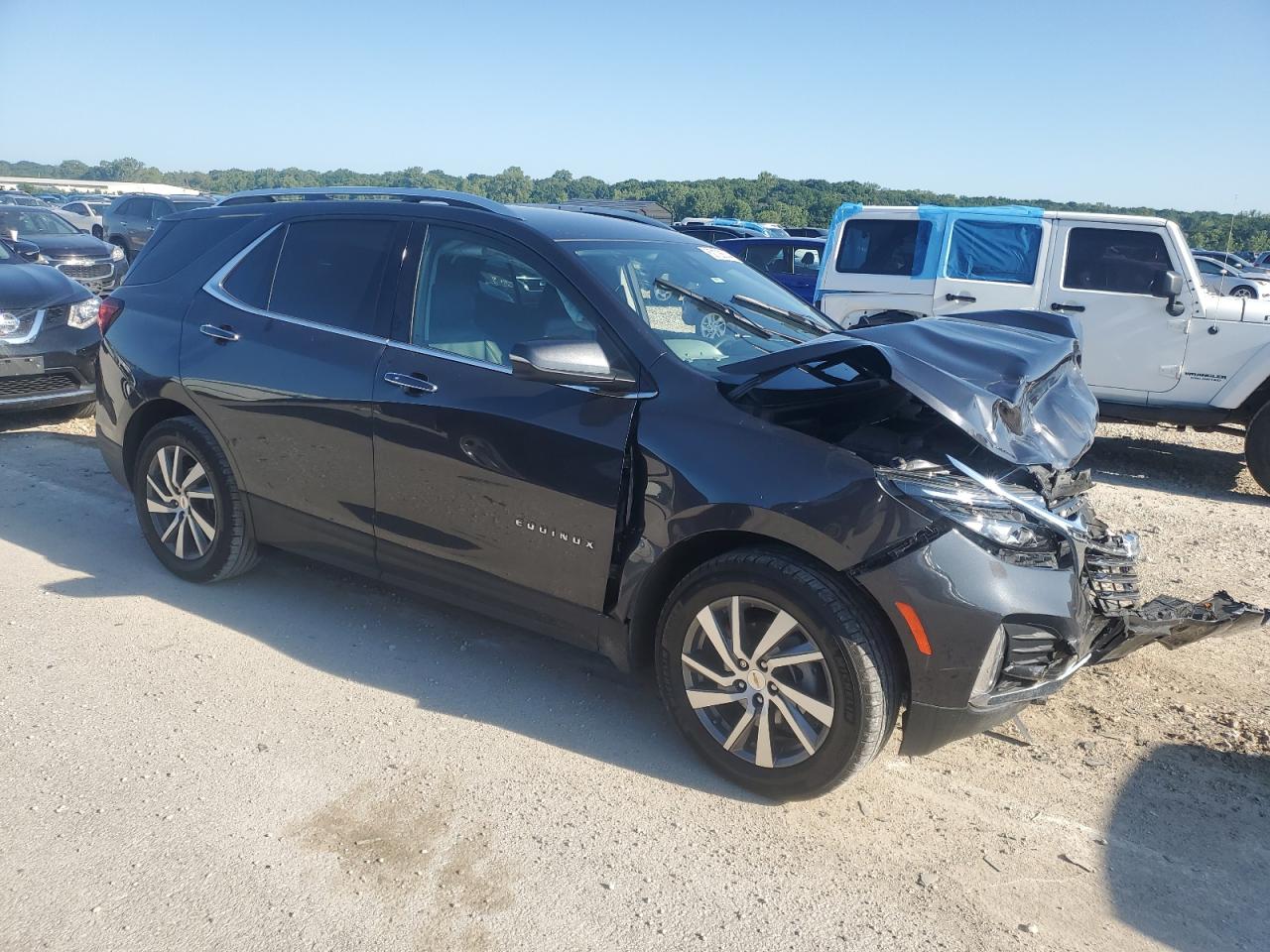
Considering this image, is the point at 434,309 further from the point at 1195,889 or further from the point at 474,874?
the point at 1195,889

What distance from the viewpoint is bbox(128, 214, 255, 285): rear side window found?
15.6ft

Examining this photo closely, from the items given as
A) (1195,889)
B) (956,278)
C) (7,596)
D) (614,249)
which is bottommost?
(7,596)

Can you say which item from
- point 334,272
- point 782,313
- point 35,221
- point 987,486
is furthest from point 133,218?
point 987,486

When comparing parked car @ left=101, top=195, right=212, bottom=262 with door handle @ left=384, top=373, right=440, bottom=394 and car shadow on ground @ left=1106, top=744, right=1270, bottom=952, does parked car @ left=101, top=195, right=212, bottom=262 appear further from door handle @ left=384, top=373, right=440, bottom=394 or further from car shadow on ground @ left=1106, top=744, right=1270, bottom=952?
car shadow on ground @ left=1106, top=744, right=1270, bottom=952

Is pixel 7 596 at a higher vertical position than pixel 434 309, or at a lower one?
lower

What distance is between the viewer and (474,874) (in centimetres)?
284

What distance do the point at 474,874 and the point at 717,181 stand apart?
165ft

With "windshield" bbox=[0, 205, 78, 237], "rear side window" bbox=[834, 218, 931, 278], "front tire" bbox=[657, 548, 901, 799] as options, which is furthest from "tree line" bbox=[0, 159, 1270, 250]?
"front tire" bbox=[657, 548, 901, 799]

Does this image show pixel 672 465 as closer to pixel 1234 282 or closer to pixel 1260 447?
pixel 1260 447

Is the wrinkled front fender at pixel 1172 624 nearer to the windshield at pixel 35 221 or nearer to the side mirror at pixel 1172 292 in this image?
the side mirror at pixel 1172 292

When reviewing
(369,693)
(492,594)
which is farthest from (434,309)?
(369,693)

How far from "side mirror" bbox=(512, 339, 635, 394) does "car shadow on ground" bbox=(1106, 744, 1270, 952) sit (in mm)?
2172

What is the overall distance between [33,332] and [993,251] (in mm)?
8107

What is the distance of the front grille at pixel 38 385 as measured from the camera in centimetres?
748
